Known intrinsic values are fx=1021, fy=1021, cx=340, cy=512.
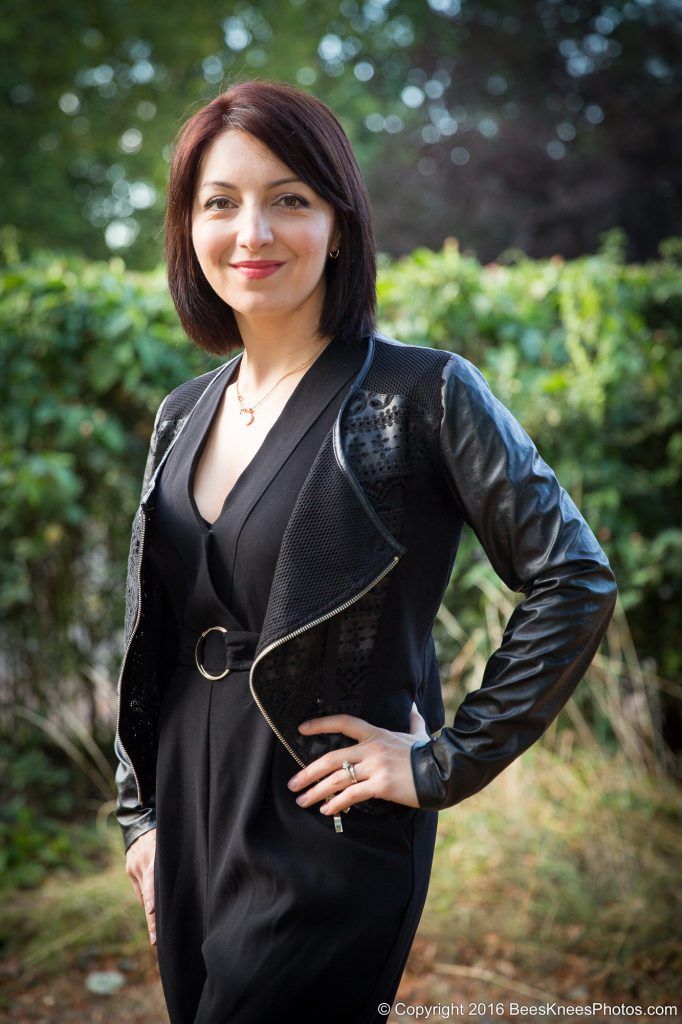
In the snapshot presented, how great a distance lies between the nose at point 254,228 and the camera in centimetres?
183

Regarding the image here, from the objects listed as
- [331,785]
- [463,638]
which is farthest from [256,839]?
[463,638]

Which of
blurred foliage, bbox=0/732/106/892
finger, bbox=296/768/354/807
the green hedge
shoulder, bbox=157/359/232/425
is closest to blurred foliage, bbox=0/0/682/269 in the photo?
the green hedge

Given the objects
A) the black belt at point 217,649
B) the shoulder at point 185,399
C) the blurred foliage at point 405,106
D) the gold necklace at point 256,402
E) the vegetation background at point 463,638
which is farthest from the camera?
the blurred foliage at point 405,106

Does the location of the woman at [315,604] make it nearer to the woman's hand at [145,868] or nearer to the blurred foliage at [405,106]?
the woman's hand at [145,868]

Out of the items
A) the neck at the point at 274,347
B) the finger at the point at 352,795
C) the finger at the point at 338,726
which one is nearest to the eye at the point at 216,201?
the neck at the point at 274,347

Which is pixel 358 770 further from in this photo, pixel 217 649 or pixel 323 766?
pixel 217 649

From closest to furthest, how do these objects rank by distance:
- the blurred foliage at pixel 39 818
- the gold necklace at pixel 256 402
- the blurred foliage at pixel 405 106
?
the gold necklace at pixel 256 402 < the blurred foliage at pixel 39 818 < the blurred foliage at pixel 405 106

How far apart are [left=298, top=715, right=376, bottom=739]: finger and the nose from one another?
0.85 metres

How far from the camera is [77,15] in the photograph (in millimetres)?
13641

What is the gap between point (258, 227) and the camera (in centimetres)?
183

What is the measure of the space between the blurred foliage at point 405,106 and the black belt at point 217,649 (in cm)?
1179

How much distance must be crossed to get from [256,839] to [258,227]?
1.08 m

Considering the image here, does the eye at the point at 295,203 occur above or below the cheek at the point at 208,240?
above

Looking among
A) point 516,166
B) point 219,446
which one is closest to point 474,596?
point 219,446
